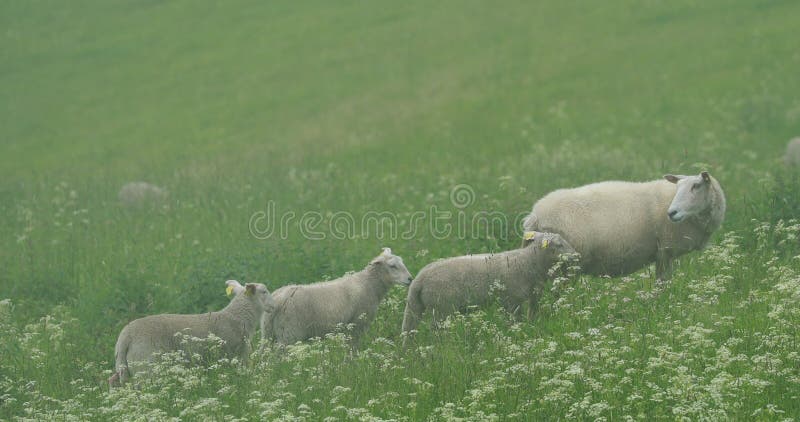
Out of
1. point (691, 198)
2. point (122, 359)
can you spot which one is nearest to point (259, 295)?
point (122, 359)

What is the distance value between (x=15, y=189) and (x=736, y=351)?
61.2 feet

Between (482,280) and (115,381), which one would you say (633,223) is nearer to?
(482,280)

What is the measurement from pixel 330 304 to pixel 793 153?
14.7m

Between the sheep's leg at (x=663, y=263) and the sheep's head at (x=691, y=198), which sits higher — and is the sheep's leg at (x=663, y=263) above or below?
below

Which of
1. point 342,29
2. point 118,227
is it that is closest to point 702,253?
point 118,227

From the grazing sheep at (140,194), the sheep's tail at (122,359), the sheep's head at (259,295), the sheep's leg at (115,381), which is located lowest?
the sheep's leg at (115,381)

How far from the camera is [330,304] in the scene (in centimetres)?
1266

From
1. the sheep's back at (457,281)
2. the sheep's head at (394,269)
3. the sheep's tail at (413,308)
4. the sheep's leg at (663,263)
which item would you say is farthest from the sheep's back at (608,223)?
the sheep's tail at (413,308)

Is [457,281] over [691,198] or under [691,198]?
under

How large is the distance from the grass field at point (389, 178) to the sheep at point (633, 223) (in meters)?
0.41

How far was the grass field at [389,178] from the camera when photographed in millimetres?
9719

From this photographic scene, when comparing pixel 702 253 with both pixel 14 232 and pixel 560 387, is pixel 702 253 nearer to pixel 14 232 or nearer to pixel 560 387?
pixel 560 387

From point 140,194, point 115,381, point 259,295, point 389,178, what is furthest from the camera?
point 389,178

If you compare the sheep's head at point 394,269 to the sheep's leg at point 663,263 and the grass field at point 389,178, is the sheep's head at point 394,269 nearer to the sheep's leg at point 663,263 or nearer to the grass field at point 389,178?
the grass field at point 389,178
